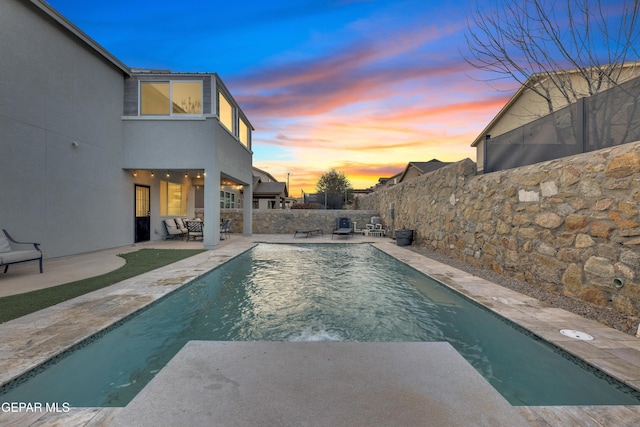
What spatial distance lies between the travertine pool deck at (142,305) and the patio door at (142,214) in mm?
4833

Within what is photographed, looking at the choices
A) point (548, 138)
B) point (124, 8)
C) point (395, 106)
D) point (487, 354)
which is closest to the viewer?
point (487, 354)

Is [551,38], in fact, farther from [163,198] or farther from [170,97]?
[163,198]

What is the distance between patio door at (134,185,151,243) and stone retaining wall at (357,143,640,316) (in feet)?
38.2

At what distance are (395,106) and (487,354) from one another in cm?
1165

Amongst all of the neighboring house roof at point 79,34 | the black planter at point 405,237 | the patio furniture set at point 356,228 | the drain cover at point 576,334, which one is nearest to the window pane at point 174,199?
the neighboring house roof at point 79,34

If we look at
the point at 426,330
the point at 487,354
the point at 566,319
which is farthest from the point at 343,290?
A: the point at 566,319

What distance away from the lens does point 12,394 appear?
2.01m

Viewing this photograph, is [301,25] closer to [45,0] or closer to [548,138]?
[45,0]

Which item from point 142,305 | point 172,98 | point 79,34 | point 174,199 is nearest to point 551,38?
Result: point 142,305

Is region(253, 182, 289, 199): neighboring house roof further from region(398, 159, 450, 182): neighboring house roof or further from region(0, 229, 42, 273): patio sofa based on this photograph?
region(0, 229, 42, 273): patio sofa

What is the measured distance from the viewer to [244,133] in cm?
1441

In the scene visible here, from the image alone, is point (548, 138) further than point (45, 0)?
No

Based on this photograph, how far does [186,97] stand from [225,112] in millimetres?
1614

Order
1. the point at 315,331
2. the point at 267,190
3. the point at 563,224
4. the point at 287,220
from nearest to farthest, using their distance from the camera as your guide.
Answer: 1. the point at 315,331
2. the point at 563,224
3. the point at 287,220
4. the point at 267,190
